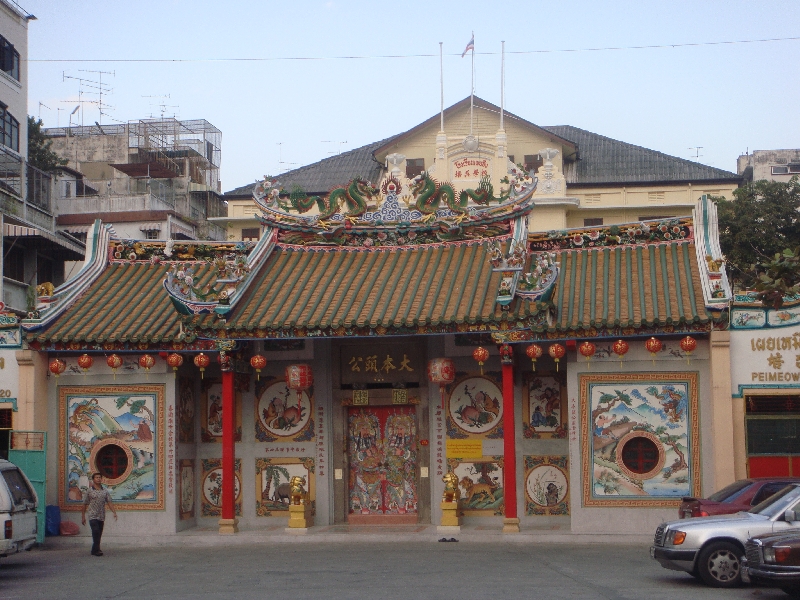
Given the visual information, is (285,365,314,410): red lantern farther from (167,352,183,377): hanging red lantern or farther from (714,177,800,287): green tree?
(714,177,800,287): green tree

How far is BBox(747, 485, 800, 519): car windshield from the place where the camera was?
15.3 metres

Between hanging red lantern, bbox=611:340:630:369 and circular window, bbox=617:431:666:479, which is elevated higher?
hanging red lantern, bbox=611:340:630:369

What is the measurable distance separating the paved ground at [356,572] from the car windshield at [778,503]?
111 centimetres

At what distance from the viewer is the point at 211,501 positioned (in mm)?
24766

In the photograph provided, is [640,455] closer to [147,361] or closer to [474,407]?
[474,407]

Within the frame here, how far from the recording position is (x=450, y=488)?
22750 millimetres

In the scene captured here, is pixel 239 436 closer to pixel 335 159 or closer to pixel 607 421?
pixel 607 421

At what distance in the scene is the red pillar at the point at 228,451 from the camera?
23.0 meters

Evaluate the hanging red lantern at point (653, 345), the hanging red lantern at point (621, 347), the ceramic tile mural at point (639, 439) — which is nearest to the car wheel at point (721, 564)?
the ceramic tile mural at point (639, 439)

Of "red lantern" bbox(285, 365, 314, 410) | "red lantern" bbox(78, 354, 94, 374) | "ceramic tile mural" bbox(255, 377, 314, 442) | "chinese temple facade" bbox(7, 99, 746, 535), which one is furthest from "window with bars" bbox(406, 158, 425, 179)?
"red lantern" bbox(78, 354, 94, 374)

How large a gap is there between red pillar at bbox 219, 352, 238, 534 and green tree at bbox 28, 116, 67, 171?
28352 millimetres

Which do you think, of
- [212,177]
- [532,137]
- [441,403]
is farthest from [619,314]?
[212,177]

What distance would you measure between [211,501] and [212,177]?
34.3 meters

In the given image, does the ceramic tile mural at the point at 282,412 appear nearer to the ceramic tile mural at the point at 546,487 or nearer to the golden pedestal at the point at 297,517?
the golden pedestal at the point at 297,517
